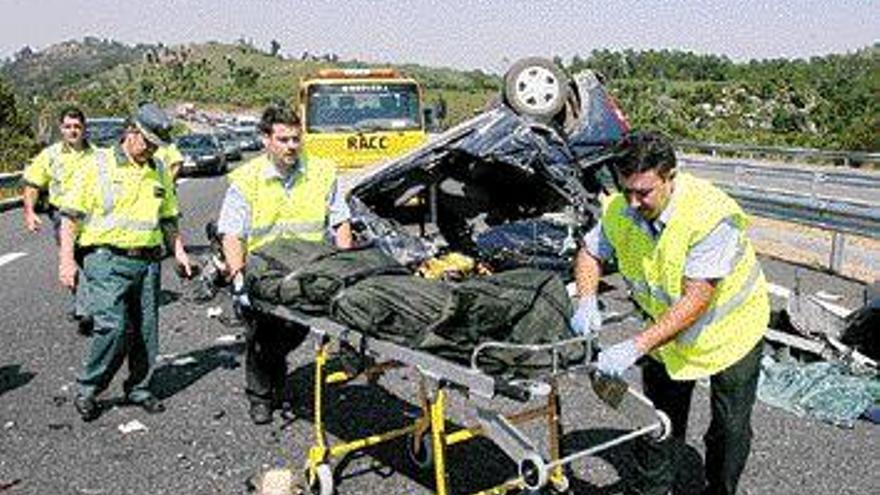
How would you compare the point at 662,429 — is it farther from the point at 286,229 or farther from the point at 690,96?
the point at 690,96

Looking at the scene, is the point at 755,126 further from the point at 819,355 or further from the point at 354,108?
the point at 819,355

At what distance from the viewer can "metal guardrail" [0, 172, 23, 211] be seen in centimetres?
2045

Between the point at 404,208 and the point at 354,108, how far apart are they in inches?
169

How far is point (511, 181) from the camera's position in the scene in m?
10.4

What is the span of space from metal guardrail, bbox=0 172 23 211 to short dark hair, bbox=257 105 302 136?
1671 centimetres

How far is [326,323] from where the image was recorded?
4703mm

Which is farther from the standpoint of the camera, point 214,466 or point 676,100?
point 676,100

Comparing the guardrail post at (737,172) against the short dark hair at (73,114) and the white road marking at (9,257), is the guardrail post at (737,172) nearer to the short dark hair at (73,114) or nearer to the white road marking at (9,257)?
the white road marking at (9,257)

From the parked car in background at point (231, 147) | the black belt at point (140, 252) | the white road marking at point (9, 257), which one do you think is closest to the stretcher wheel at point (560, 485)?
the black belt at point (140, 252)

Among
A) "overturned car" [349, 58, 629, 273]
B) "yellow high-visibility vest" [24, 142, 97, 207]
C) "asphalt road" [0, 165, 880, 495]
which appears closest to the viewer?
"asphalt road" [0, 165, 880, 495]

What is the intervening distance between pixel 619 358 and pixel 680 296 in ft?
1.38

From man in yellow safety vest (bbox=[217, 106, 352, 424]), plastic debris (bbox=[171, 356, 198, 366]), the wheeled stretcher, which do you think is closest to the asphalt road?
plastic debris (bbox=[171, 356, 198, 366])

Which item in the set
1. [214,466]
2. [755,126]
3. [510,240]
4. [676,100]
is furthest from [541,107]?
[676,100]

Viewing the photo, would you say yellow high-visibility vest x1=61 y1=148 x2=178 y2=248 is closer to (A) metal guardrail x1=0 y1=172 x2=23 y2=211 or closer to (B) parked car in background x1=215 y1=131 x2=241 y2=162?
(A) metal guardrail x1=0 y1=172 x2=23 y2=211
